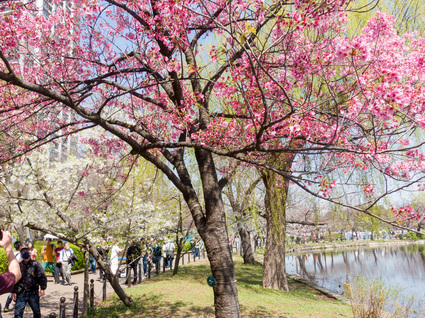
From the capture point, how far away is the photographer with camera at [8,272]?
2438 mm

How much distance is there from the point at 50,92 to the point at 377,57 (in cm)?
400

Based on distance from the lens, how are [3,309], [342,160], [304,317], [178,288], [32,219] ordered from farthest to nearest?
[178,288]
[32,219]
[3,309]
[304,317]
[342,160]

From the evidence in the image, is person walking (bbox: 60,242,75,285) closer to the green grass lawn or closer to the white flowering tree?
the white flowering tree

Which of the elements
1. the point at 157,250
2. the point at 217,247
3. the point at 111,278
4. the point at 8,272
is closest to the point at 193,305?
the point at 111,278

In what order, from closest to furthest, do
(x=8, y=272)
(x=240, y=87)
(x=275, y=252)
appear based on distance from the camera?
1. (x=8, y=272)
2. (x=240, y=87)
3. (x=275, y=252)

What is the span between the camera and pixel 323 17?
416cm

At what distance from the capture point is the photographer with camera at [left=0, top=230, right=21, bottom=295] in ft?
8.00

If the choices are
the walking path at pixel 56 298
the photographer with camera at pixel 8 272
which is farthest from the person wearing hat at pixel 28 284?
the photographer with camera at pixel 8 272

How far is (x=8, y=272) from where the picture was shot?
2.55 metres

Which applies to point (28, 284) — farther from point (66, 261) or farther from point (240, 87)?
point (66, 261)

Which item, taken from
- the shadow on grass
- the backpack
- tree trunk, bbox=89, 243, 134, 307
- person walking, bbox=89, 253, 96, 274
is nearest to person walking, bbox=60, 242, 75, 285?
person walking, bbox=89, 253, 96, 274

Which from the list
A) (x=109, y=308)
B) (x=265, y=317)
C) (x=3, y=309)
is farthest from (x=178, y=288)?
(x=3, y=309)

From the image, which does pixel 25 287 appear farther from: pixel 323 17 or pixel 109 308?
pixel 323 17

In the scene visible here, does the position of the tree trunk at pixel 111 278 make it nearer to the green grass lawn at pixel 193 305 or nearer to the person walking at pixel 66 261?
the green grass lawn at pixel 193 305
